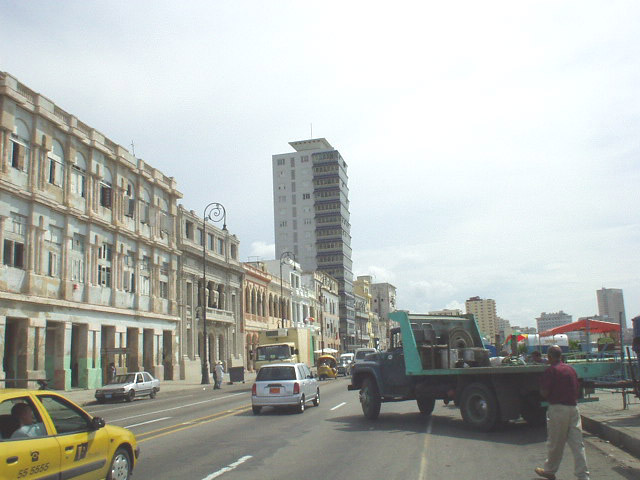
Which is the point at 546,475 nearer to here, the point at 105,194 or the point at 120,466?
the point at 120,466

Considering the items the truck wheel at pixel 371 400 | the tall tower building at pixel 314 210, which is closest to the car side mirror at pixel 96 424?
the truck wheel at pixel 371 400

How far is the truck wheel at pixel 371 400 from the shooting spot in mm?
16078

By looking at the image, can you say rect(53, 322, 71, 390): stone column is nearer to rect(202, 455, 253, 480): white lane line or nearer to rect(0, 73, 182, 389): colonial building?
rect(0, 73, 182, 389): colonial building

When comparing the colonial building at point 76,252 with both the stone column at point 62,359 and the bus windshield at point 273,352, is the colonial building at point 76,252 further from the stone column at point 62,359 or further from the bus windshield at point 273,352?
the bus windshield at point 273,352

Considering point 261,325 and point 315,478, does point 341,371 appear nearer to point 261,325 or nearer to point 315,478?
point 261,325

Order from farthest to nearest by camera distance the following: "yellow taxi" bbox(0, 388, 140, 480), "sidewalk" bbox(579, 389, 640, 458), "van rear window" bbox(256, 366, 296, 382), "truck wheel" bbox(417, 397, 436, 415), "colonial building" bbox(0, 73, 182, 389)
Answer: "colonial building" bbox(0, 73, 182, 389) → "van rear window" bbox(256, 366, 296, 382) → "truck wheel" bbox(417, 397, 436, 415) → "sidewalk" bbox(579, 389, 640, 458) → "yellow taxi" bbox(0, 388, 140, 480)

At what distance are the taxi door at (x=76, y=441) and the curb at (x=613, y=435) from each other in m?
→ 8.42

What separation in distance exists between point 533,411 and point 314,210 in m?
112

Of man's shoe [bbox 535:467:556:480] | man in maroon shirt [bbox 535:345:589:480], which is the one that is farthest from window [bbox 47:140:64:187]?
man's shoe [bbox 535:467:556:480]

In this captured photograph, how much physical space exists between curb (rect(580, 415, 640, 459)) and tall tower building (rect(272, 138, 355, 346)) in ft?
348

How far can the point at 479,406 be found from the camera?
13547 millimetres

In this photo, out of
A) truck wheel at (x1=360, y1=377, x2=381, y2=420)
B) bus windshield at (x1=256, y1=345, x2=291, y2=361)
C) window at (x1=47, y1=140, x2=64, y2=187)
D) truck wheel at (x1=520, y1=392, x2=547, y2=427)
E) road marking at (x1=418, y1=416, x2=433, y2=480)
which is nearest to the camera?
road marking at (x1=418, y1=416, x2=433, y2=480)

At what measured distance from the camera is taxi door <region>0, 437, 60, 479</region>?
595 cm

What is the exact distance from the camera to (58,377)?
33.8 meters
